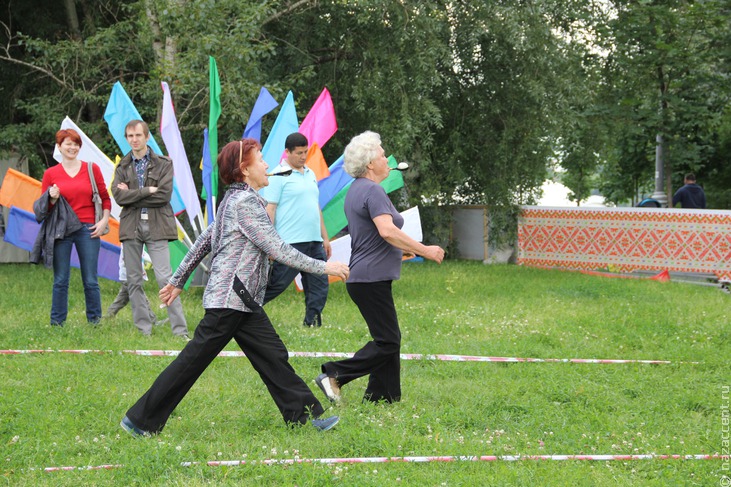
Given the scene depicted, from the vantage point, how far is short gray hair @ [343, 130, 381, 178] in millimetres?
5641

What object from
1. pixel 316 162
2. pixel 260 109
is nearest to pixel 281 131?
pixel 260 109

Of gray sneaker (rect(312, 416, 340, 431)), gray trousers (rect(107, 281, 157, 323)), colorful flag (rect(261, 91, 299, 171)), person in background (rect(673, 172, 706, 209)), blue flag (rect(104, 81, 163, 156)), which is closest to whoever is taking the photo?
gray sneaker (rect(312, 416, 340, 431))

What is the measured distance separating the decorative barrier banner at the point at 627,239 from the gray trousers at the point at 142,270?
9261 mm

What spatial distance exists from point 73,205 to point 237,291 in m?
3.86

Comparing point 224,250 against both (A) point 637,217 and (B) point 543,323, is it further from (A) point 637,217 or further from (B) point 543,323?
(A) point 637,217

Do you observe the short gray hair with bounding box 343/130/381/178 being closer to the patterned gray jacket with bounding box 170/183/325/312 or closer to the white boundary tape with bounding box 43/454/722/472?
the patterned gray jacket with bounding box 170/183/325/312

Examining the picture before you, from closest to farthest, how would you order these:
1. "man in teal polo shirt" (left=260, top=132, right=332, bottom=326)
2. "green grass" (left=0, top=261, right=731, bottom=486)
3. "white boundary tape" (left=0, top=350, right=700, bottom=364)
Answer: "green grass" (left=0, top=261, right=731, bottom=486), "white boundary tape" (left=0, top=350, right=700, bottom=364), "man in teal polo shirt" (left=260, top=132, right=332, bottom=326)

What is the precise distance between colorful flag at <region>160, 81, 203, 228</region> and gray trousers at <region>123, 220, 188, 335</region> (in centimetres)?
202

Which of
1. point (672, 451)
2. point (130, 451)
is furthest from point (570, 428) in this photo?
point (130, 451)

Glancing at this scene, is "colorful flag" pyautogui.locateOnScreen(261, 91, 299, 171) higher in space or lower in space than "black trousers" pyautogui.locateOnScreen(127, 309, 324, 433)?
higher

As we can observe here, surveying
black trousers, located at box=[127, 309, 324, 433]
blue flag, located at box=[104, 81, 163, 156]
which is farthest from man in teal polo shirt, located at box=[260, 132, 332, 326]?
black trousers, located at box=[127, 309, 324, 433]

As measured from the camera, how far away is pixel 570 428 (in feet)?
17.3

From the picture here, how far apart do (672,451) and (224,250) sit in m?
2.66

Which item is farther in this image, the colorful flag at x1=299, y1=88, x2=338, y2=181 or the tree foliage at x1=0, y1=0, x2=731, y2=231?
the tree foliage at x1=0, y1=0, x2=731, y2=231
